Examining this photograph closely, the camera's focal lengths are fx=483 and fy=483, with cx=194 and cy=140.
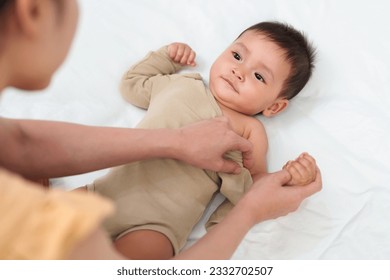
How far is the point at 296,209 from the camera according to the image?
1.22 metres

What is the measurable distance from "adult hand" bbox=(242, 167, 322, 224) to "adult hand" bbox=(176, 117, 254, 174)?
9 cm

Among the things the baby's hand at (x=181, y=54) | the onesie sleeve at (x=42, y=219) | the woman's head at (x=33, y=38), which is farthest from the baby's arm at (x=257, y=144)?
the onesie sleeve at (x=42, y=219)

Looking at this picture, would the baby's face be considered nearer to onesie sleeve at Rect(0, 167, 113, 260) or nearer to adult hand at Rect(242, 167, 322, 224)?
adult hand at Rect(242, 167, 322, 224)

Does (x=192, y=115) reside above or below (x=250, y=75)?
below

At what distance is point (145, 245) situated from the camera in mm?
1085

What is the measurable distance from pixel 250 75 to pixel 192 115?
0.21 meters

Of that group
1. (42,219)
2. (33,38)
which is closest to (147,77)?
(33,38)

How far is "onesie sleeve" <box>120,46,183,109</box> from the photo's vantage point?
1.40 m

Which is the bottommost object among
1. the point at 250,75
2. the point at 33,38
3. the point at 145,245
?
the point at 145,245

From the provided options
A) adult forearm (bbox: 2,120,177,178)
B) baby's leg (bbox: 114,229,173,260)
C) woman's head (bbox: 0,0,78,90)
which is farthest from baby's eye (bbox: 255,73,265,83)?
woman's head (bbox: 0,0,78,90)

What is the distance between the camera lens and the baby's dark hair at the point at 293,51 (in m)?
1.40

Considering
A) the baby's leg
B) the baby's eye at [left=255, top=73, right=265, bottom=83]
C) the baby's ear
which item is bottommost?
the baby's leg

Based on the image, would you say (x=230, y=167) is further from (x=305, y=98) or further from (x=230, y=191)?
(x=305, y=98)
